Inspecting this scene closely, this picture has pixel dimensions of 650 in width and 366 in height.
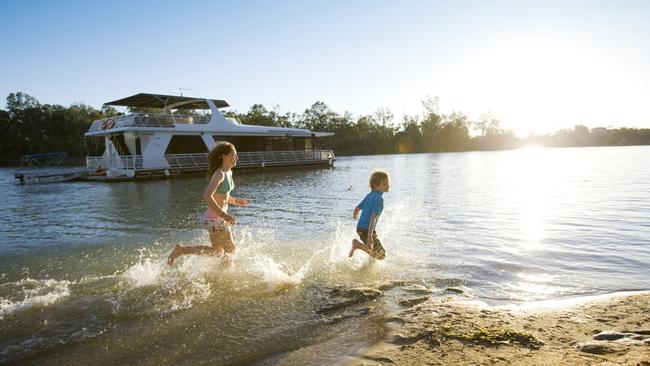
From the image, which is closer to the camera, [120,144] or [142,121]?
[142,121]

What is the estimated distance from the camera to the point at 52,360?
3.39m

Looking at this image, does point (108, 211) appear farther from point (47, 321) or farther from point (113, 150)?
point (113, 150)

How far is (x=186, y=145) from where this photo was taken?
29344 millimetres

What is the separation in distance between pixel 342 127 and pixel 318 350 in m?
95.4

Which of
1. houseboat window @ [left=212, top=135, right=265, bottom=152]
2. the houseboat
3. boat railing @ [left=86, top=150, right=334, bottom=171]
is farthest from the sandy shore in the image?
houseboat window @ [left=212, top=135, right=265, bottom=152]

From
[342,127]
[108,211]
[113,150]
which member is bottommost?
[108,211]

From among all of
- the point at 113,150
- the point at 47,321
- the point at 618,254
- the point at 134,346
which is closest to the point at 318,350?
the point at 134,346

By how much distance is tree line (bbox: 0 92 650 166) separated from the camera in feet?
235

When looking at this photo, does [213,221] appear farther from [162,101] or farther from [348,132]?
[348,132]

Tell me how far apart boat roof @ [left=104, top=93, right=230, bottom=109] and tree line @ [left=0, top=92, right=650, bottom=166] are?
1635 inches

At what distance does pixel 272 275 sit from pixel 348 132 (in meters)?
91.7

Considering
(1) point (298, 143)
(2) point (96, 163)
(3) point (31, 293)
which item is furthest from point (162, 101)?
(3) point (31, 293)

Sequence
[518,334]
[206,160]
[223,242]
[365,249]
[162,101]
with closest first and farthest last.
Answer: [518,334]
[223,242]
[365,249]
[206,160]
[162,101]

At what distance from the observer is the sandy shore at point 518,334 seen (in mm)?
2971
